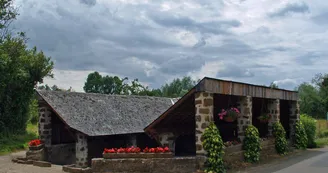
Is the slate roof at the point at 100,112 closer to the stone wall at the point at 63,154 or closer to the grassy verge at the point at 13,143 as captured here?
the stone wall at the point at 63,154

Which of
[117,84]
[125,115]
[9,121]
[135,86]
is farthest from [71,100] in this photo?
[117,84]

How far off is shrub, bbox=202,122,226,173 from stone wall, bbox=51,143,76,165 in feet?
26.2

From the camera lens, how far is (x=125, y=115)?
56.3 feet

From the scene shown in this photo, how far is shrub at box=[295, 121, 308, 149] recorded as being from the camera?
17859 millimetres

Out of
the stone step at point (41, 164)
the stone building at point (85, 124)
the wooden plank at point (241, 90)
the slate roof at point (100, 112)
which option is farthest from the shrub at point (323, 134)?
the stone step at point (41, 164)

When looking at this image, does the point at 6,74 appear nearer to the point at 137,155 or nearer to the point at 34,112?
the point at 34,112

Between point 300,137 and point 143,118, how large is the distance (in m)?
7.62

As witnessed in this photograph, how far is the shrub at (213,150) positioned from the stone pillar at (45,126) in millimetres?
8059

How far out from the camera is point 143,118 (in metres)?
17.8

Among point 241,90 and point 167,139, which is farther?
point 167,139

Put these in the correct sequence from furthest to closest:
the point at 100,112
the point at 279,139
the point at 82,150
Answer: the point at 100,112 < the point at 279,139 < the point at 82,150

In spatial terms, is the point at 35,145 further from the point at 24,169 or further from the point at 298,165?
the point at 298,165

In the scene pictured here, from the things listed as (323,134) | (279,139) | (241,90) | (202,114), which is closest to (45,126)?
(202,114)

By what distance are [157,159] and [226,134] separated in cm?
739
